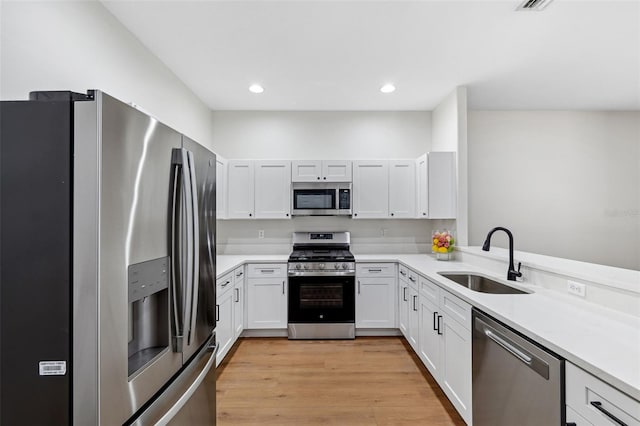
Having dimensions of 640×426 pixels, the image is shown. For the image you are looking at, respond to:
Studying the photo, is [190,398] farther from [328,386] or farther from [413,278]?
[413,278]

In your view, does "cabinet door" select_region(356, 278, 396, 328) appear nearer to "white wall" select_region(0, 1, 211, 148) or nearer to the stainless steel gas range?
the stainless steel gas range

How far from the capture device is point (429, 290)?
266 centimetres

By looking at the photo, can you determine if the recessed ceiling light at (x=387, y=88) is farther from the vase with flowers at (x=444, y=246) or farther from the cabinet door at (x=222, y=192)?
the cabinet door at (x=222, y=192)

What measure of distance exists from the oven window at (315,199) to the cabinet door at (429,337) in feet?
5.21

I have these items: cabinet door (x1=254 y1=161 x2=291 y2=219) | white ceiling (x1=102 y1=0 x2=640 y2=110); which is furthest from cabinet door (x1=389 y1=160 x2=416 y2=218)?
cabinet door (x1=254 y1=161 x2=291 y2=219)

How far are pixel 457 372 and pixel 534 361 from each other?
2.83ft

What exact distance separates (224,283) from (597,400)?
2.61 meters

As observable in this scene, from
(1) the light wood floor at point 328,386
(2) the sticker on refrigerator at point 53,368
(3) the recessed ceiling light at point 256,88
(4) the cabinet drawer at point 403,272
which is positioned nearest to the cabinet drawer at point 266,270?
(1) the light wood floor at point 328,386

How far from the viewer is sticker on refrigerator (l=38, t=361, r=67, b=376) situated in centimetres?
89

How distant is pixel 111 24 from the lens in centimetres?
215

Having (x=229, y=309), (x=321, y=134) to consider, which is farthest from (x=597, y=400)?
(x=321, y=134)

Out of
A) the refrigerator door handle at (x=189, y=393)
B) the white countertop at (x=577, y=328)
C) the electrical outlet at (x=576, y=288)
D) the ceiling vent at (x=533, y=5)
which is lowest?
the refrigerator door handle at (x=189, y=393)

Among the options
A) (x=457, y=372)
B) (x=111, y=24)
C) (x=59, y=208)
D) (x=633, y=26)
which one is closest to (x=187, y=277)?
(x=59, y=208)

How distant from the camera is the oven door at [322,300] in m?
3.58
